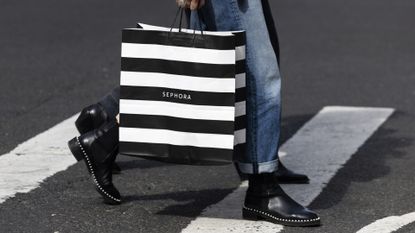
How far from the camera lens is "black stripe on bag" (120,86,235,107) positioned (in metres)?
5.54

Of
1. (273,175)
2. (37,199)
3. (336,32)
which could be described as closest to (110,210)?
(37,199)

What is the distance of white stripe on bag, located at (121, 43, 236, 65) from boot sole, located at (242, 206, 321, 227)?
32.0 inches

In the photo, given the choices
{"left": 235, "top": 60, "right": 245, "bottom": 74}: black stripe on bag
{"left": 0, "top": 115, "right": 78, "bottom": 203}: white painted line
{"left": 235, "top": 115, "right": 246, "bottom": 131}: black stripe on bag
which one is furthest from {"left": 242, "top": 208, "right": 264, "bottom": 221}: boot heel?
{"left": 0, "top": 115, "right": 78, "bottom": 203}: white painted line

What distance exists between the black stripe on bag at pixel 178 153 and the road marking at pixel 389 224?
757 mm

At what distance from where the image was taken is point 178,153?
5.65 metres

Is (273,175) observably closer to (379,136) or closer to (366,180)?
(366,180)

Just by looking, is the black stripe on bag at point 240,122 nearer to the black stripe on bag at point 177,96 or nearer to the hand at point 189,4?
the black stripe on bag at point 177,96

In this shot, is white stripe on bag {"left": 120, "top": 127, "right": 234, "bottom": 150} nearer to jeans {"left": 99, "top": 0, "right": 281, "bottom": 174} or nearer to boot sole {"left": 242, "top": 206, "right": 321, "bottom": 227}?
jeans {"left": 99, "top": 0, "right": 281, "bottom": 174}

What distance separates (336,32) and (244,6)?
684cm

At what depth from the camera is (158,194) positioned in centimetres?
650

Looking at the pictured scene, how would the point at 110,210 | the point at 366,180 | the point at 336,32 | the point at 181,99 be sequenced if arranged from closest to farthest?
the point at 181,99
the point at 110,210
the point at 366,180
the point at 336,32

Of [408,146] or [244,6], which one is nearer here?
[244,6]

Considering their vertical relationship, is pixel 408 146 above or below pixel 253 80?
below

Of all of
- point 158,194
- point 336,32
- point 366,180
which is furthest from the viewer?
point 336,32
